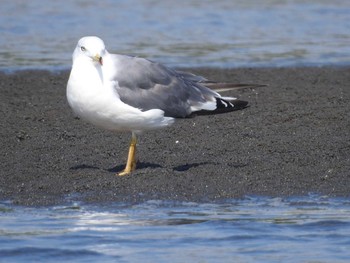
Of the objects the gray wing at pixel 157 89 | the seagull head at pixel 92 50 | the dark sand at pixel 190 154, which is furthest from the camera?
the gray wing at pixel 157 89

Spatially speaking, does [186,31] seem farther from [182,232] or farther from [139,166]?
[182,232]

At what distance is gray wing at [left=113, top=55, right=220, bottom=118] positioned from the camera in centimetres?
873

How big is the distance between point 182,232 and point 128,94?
1.69 meters

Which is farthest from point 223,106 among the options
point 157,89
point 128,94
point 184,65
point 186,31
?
point 186,31

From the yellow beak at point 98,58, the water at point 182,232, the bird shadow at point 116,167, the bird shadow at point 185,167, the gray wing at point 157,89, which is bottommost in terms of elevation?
the water at point 182,232

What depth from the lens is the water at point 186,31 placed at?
15812mm

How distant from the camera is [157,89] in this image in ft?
29.6

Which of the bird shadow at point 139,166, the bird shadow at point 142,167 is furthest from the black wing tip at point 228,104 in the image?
the bird shadow at point 139,166

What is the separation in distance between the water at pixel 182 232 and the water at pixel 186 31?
7241mm

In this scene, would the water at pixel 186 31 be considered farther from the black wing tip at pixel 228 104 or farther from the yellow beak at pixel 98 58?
the yellow beak at pixel 98 58

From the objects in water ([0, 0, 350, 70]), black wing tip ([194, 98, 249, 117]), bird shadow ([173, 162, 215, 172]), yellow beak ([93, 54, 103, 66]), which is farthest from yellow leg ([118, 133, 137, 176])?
water ([0, 0, 350, 70])

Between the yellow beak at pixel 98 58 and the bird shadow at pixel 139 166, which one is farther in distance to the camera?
the bird shadow at pixel 139 166

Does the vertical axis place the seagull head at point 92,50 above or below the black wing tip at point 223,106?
above

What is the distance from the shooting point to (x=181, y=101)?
916 cm
